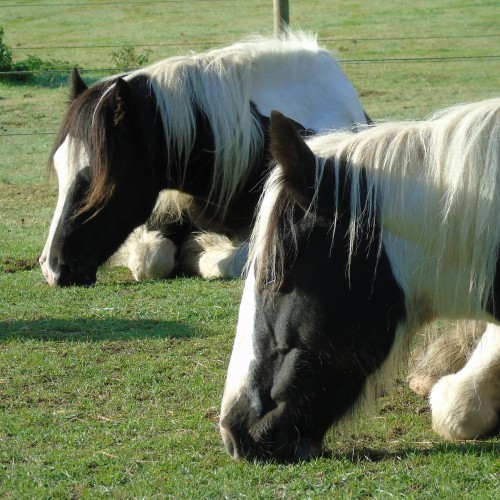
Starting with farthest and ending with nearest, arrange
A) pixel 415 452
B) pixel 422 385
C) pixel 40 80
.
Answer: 1. pixel 40 80
2. pixel 422 385
3. pixel 415 452

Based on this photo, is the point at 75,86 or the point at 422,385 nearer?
the point at 422,385

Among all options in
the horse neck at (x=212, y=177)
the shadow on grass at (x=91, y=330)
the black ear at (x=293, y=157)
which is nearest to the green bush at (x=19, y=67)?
the horse neck at (x=212, y=177)

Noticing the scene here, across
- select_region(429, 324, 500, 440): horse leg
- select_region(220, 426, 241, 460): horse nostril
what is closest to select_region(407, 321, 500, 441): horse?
select_region(429, 324, 500, 440): horse leg

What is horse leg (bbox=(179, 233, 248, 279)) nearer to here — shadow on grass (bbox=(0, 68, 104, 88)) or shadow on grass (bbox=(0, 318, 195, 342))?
shadow on grass (bbox=(0, 318, 195, 342))

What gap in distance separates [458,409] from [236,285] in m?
3.06

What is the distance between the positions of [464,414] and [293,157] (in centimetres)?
143

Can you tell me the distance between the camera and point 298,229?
3.45 metres

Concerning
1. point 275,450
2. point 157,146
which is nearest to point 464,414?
point 275,450

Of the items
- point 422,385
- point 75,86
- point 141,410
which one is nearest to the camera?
point 141,410

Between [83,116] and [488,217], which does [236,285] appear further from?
[488,217]

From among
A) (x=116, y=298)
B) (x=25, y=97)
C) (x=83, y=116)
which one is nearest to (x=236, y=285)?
(x=116, y=298)

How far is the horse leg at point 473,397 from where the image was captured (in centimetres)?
402

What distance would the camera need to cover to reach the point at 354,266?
3428 mm

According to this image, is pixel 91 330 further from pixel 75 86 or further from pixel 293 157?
pixel 293 157
